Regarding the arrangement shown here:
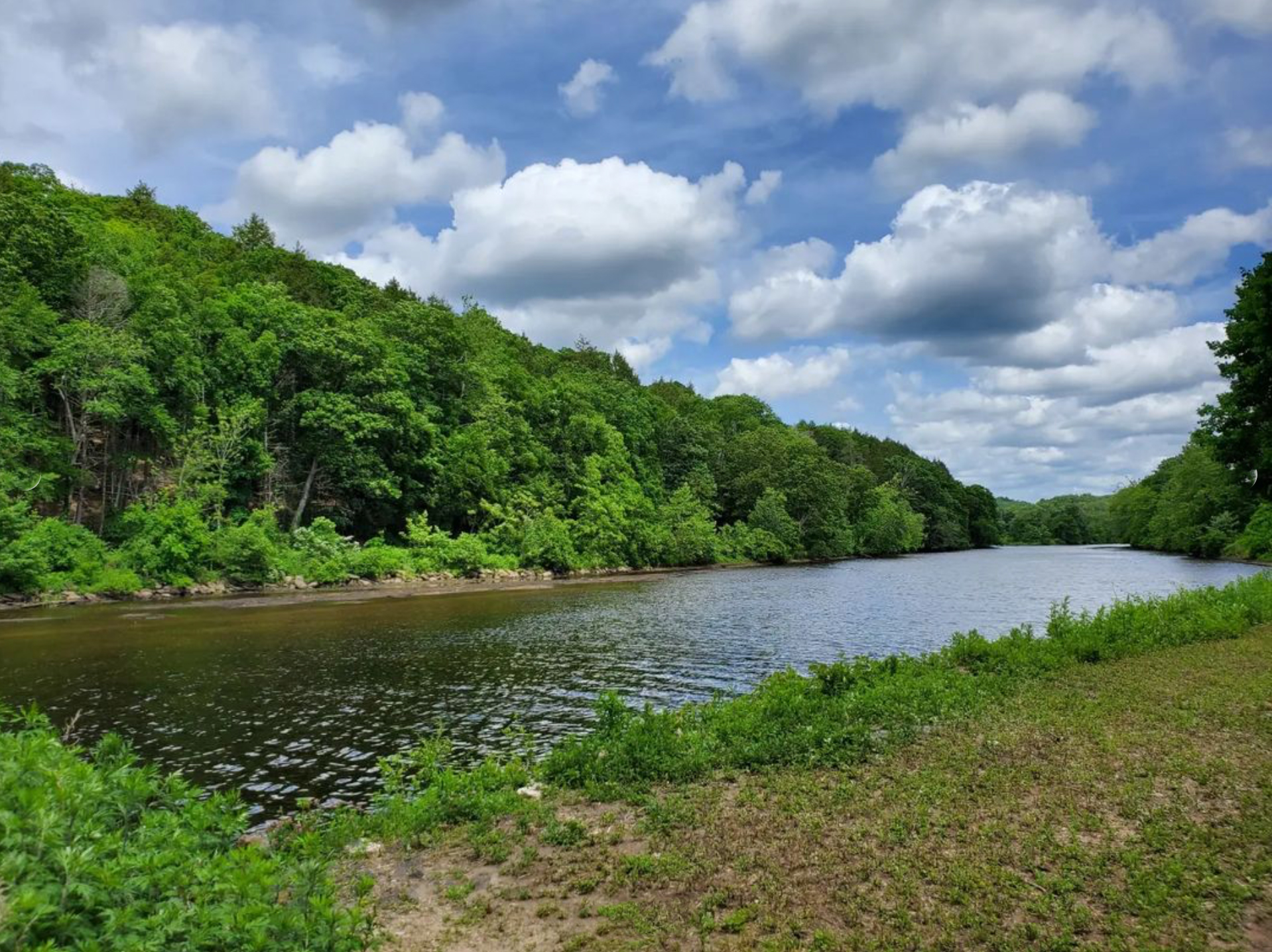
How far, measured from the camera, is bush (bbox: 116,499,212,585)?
4056 centimetres

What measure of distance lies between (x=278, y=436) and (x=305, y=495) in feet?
21.0

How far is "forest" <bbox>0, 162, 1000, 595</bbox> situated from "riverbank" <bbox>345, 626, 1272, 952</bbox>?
3955 cm

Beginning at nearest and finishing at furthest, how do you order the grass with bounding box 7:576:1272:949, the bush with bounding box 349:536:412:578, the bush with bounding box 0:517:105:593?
the grass with bounding box 7:576:1272:949, the bush with bounding box 0:517:105:593, the bush with bounding box 349:536:412:578

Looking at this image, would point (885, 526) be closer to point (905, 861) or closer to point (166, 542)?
point (166, 542)

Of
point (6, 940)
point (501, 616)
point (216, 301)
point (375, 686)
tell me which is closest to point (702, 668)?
point (375, 686)

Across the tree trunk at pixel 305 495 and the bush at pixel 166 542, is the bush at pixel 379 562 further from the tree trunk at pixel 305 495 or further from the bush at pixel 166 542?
the bush at pixel 166 542

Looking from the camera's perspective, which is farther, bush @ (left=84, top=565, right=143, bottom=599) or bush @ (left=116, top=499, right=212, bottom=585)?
Result: bush @ (left=116, top=499, right=212, bottom=585)

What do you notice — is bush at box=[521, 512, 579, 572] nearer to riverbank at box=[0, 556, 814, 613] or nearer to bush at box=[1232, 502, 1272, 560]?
riverbank at box=[0, 556, 814, 613]

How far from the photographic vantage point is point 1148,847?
701 centimetres

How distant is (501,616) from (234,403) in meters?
32.1

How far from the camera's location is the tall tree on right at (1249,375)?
3594cm

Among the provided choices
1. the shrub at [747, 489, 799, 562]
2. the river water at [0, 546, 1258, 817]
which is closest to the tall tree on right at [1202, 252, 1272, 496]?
the river water at [0, 546, 1258, 817]

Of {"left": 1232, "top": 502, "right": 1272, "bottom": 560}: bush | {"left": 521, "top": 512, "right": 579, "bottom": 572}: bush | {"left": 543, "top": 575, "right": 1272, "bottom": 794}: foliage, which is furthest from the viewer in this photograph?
{"left": 1232, "top": 502, "right": 1272, "bottom": 560}: bush

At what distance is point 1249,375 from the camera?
36.0 meters
